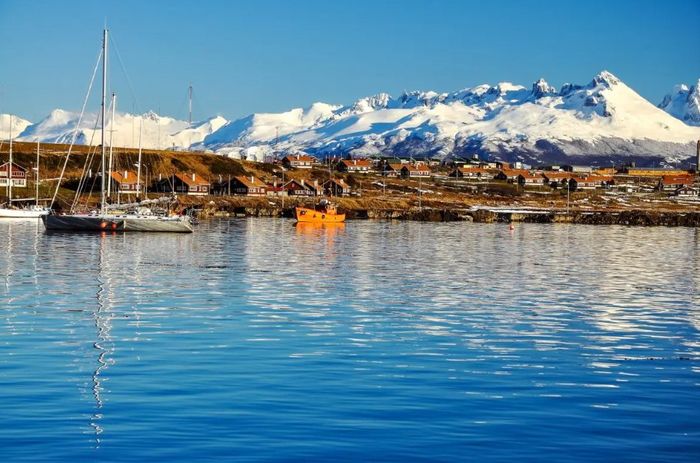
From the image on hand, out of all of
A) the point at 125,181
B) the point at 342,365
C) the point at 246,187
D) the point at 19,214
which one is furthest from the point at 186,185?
the point at 342,365

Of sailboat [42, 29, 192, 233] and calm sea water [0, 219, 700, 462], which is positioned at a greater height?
sailboat [42, 29, 192, 233]

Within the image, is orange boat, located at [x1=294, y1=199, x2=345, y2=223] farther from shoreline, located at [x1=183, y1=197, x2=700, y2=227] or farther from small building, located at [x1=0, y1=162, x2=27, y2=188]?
small building, located at [x1=0, y1=162, x2=27, y2=188]

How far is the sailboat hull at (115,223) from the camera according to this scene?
93863 mm

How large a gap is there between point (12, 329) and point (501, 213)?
147m

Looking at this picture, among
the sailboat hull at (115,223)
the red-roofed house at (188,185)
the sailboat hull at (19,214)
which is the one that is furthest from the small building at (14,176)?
the sailboat hull at (115,223)

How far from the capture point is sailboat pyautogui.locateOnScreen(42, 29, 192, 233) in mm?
93875

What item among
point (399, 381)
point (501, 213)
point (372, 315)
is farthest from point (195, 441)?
point (501, 213)

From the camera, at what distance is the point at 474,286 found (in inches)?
A: 1967

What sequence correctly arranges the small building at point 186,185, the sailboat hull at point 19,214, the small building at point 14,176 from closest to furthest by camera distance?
the sailboat hull at point 19,214 → the small building at point 14,176 → the small building at point 186,185

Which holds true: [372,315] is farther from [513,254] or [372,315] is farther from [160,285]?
[513,254]

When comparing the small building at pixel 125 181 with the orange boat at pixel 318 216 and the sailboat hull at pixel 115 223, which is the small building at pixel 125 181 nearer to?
the orange boat at pixel 318 216

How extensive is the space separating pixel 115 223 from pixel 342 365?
233ft

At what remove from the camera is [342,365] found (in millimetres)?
26531

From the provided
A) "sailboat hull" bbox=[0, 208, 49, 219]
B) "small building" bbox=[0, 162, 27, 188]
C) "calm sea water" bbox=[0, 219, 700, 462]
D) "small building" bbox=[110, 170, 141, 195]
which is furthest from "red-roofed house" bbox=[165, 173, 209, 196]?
"calm sea water" bbox=[0, 219, 700, 462]
